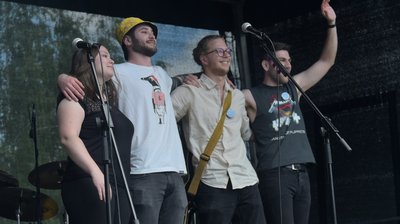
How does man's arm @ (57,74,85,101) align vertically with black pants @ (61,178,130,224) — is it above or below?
above

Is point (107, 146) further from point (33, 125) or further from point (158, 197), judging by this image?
point (33, 125)

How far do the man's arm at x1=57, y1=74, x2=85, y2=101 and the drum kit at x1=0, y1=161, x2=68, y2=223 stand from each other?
4.58 feet

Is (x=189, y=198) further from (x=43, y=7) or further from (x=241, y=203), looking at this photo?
(x=43, y=7)

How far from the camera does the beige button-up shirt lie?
4.04 meters

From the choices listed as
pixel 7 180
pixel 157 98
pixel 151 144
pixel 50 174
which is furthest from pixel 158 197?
pixel 7 180

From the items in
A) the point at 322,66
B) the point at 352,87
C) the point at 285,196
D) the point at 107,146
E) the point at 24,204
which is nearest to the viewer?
the point at 107,146

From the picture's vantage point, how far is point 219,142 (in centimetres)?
411

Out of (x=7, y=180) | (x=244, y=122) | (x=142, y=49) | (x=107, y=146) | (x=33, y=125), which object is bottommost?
(x=7, y=180)

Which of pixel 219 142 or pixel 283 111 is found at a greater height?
pixel 283 111

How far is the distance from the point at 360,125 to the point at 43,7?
2.43 m

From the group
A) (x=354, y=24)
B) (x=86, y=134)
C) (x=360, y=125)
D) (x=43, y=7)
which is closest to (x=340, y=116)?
(x=360, y=125)

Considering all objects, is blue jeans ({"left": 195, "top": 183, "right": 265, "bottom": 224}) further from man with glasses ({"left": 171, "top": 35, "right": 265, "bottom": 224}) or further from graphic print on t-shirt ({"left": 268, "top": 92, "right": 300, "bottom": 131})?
graphic print on t-shirt ({"left": 268, "top": 92, "right": 300, "bottom": 131})

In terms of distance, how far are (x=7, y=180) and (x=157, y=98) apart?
1379mm

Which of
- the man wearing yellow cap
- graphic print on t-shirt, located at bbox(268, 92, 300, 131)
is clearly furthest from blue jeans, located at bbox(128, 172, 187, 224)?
graphic print on t-shirt, located at bbox(268, 92, 300, 131)
